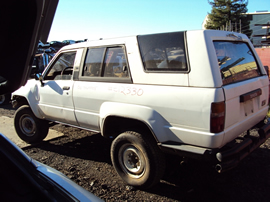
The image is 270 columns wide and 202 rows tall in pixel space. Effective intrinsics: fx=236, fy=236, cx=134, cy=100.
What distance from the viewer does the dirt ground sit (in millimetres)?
3189

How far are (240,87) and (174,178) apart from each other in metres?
1.72

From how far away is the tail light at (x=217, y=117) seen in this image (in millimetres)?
2639

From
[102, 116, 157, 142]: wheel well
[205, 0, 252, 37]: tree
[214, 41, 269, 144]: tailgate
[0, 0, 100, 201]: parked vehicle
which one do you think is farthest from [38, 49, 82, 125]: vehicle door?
[205, 0, 252, 37]: tree

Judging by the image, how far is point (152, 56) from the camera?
10.6 feet

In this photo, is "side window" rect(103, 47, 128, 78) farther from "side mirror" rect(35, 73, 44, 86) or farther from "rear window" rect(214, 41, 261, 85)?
"side mirror" rect(35, 73, 44, 86)

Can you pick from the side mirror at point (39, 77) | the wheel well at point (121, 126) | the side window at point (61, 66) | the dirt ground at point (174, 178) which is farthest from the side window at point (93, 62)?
the dirt ground at point (174, 178)

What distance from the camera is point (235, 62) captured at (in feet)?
11.0

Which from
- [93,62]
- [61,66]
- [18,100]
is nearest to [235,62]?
[93,62]

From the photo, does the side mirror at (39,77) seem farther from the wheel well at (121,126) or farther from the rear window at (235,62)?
the rear window at (235,62)

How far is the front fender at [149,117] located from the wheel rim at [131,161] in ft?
1.50

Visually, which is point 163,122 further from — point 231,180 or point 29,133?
point 29,133

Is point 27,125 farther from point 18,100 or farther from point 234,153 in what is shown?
point 234,153

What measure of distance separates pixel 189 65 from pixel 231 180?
6.27ft

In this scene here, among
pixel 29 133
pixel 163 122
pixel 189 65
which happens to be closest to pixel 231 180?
pixel 163 122
